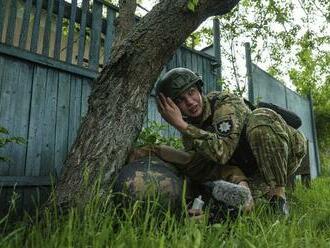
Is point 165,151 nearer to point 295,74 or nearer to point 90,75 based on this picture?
point 90,75

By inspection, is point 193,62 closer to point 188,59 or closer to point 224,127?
point 188,59

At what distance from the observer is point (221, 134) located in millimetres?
2947

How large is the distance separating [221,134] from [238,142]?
0.26m

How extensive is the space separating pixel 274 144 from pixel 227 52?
543 centimetres

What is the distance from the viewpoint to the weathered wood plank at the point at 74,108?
4.37 m

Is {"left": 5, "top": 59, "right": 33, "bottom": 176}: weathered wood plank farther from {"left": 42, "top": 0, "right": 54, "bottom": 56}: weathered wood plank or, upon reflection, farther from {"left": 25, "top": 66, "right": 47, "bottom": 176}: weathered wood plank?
{"left": 42, "top": 0, "right": 54, "bottom": 56}: weathered wood plank

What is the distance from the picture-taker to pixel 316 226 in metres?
2.80

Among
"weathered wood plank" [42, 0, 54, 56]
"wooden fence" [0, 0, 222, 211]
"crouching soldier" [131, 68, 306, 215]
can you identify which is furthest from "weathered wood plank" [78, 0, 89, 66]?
"crouching soldier" [131, 68, 306, 215]

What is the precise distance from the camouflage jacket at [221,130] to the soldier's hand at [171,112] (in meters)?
0.06

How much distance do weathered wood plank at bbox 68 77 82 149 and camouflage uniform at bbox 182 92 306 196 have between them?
62.8 inches

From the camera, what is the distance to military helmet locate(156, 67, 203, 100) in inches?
127

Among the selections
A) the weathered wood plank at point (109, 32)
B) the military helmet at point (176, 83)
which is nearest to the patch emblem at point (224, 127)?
the military helmet at point (176, 83)

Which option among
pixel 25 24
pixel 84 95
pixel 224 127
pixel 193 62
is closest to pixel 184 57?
pixel 193 62

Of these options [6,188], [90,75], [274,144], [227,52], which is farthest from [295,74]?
[6,188]
